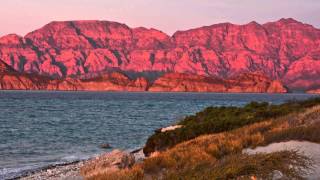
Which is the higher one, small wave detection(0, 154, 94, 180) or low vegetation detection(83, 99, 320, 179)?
low vegetation detection(83, 99, 320, 179)

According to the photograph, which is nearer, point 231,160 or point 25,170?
point 231,160

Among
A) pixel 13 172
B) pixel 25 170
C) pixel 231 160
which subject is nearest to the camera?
pixel 231 160

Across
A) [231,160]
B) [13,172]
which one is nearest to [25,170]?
[13,172]

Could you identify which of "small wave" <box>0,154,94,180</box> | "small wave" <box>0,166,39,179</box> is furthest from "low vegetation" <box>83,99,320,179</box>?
"small wave" <box>0,166,39,179</box>

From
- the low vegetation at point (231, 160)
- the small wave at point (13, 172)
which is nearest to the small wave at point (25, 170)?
the small wave at point (13, 172)

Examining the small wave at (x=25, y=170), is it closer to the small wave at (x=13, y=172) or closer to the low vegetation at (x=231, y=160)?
the small wave at (x=13, y=172)

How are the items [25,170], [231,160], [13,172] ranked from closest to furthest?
[231,160] < [13,172] < [25,170]

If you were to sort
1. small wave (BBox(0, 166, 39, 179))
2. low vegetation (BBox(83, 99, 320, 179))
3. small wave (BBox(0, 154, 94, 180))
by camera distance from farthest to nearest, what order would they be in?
1. small wave (BBox(0, 154, 94, 180))
2. small wave (BBox(0, 166, 39, 179))
3. low vegetation (BBox(83, 99, 320, 179))

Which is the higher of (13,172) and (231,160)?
(231,160)

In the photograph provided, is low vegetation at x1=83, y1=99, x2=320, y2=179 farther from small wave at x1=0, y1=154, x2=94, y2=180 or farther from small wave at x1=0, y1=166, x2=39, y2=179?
small wave at x1=0, y1=166, x2=39, y2=179

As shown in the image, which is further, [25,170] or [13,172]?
[25,170]

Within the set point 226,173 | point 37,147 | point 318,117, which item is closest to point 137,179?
point 226,173

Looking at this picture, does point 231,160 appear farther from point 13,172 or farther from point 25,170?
point 25,170

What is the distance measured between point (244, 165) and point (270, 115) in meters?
21.2
